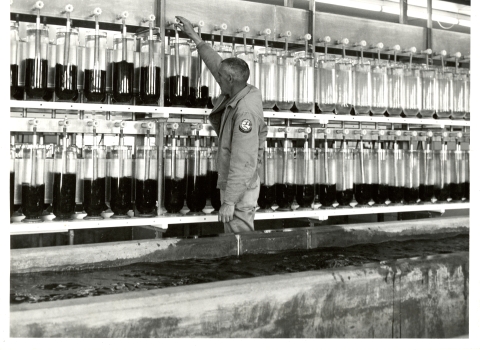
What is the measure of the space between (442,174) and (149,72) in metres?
2.14

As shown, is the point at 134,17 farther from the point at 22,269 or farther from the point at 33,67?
the point at 22,269

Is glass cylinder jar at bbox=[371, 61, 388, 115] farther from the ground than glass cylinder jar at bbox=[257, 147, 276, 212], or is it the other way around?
glass cylinder jar at bbox=[371, 61, 388, 115]

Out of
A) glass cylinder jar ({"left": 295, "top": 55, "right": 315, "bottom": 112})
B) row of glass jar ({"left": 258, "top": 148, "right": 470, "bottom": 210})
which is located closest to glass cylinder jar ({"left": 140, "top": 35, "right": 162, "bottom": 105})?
row of glass jar ({"left": 258, "top": 148, "right": 470, "bottom": 210})

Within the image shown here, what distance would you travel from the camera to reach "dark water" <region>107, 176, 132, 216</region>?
2955 millimetres

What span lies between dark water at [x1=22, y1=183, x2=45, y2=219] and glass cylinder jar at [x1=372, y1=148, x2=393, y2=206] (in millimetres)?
2044

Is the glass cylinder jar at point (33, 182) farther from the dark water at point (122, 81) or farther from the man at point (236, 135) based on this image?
the man at point (236, 135)

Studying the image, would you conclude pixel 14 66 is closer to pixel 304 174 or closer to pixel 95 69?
pixel 95 69

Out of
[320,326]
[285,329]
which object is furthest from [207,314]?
[320,326]

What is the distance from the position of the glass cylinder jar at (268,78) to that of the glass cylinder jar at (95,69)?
36.8 inches

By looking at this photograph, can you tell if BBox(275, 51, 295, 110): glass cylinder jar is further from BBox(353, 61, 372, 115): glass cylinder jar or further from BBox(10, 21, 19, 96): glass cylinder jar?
BBox(10, 21, 19, 96): glass cylinder jar

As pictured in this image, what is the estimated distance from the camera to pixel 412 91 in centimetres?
397

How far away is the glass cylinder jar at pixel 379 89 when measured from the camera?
3826 millimetres

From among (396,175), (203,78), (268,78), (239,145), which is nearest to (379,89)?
(396,175)

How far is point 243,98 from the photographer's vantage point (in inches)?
118
